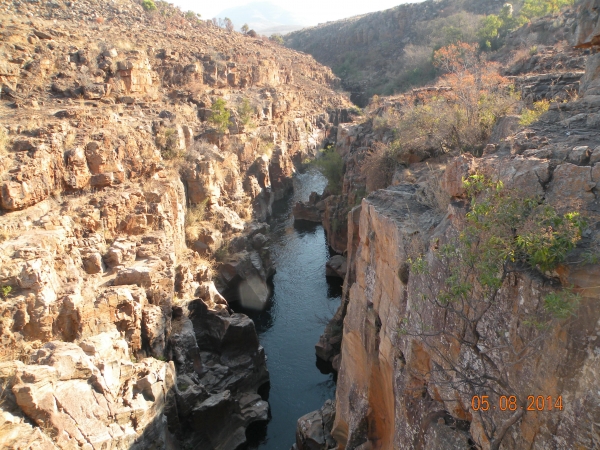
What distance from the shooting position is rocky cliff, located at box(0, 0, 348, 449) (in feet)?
38.9

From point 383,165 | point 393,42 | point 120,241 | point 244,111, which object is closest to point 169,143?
point 120,241

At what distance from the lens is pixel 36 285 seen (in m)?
13.5

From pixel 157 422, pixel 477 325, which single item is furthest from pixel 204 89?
pixel 477 325

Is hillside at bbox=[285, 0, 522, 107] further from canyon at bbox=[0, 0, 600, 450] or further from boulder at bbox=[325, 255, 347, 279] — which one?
boulder at bbox=[325, 255, 347, 279]

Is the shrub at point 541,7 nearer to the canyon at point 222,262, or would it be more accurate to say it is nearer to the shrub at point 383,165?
the canyon at point 222,262

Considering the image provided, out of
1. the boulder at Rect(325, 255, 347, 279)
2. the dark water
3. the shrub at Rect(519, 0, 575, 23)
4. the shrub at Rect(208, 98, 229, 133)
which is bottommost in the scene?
the dark water

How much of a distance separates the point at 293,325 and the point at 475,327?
16.9 meters

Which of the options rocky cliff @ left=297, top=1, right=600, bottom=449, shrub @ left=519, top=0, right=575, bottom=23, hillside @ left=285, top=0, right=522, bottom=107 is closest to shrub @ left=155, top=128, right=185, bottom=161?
rocky cliff @ left=297, top=1, right=600, bottom=449

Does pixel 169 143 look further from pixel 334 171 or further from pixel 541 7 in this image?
pixel 541 7

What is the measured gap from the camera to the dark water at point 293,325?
17.7 metres

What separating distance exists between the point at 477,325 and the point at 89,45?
29.6 meters
